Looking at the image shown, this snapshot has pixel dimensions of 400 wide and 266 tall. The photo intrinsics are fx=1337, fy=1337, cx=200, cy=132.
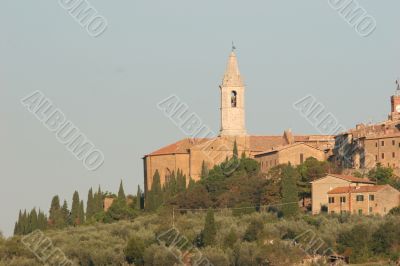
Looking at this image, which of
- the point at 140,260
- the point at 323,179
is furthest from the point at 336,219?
the point at 140,260

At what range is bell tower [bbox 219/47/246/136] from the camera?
270ft

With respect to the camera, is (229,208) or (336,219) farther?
(229,208)

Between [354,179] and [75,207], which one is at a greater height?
[354,179]

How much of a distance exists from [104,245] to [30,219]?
538 inches

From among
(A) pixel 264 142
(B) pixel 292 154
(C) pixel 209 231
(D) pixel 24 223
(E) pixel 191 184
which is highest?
(A) pixel 264 142

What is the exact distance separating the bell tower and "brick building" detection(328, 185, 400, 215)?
18.1m

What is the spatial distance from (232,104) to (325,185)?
1770cm

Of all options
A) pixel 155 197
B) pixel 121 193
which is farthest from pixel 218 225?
pixel 121 193

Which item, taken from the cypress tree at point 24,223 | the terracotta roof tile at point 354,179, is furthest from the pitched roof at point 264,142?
the cypress tree at point 24,223

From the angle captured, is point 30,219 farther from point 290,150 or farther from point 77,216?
point 290,150

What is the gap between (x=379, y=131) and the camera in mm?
72812

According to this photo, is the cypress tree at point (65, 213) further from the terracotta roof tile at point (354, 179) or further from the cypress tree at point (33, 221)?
the terracotta roof tile at point (354, 179)

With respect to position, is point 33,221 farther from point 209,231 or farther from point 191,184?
point 209,231

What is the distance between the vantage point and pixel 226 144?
264 ft
